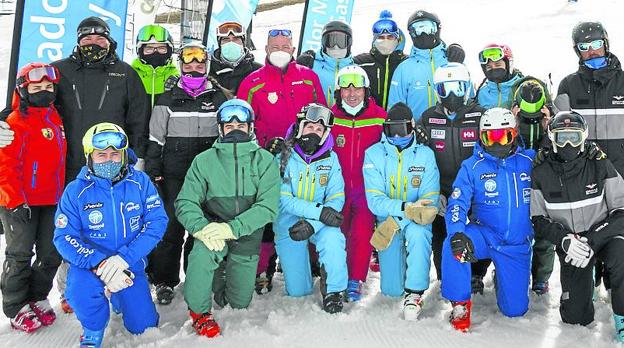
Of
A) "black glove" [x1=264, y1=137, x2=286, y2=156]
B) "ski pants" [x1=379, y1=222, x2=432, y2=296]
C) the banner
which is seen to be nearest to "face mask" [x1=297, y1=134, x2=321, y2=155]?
"black glove" [x1=264, y1=137, x2=286, y2=156]

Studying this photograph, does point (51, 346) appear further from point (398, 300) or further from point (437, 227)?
point (437, 227)

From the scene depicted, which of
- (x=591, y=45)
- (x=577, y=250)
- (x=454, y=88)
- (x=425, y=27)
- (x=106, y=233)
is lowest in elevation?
(x=106, y=233)

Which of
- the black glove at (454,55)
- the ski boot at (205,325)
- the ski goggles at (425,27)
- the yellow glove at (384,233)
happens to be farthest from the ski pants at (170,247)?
the black glove at (454,55)

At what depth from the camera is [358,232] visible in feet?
17.7

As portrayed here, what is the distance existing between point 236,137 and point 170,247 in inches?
50.6

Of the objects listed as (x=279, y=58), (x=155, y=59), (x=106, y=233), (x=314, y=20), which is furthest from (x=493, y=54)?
(x=314, y=20)

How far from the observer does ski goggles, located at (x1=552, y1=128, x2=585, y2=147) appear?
4.45m

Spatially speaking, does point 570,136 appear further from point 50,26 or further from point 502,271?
point 50,26

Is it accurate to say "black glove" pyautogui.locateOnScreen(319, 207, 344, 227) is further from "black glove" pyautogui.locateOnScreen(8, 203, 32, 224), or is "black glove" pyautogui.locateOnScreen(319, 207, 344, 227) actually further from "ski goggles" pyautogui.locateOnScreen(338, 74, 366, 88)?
"black glove" pyautogui.locateOnScreen(8, 203, 32, 224)

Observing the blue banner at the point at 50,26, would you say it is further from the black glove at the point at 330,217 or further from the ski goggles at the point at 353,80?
the black glove at the point at 330,217

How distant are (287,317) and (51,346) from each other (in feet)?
6.04

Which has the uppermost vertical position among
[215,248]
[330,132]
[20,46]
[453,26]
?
[453,26]

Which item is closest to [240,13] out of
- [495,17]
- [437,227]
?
[437,227]

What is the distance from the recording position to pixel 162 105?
17.2 feet
